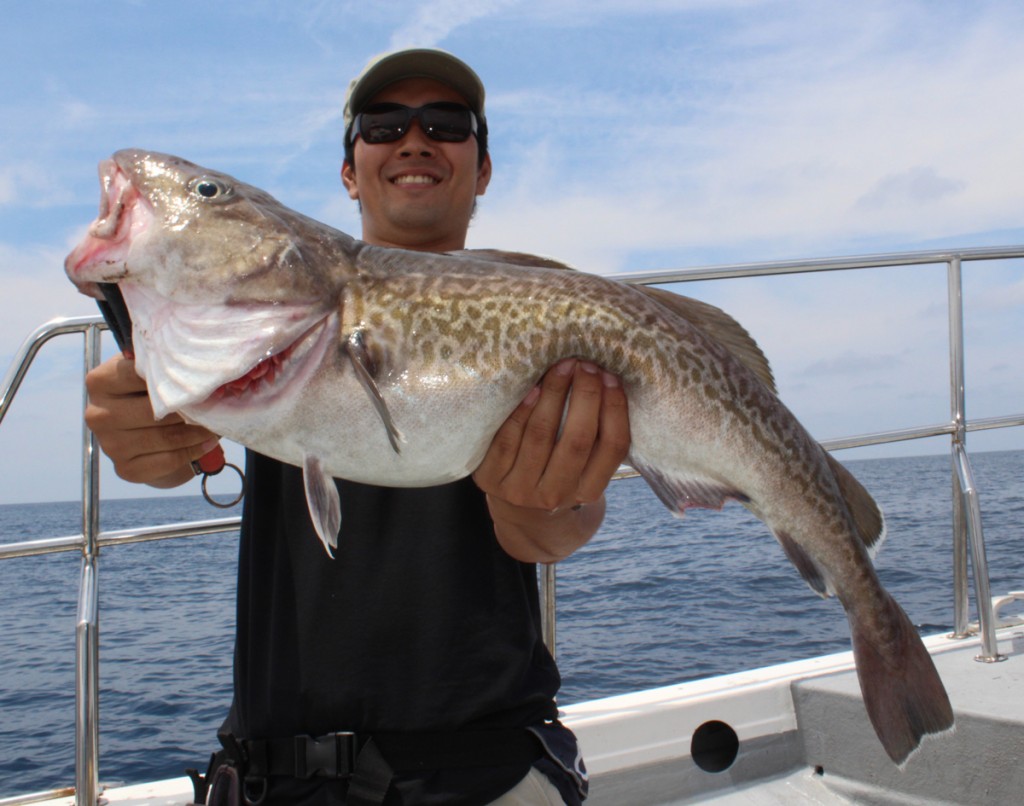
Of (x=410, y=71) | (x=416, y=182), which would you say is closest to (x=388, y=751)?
(x=416, y=182)

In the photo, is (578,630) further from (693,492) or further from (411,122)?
(693,492)

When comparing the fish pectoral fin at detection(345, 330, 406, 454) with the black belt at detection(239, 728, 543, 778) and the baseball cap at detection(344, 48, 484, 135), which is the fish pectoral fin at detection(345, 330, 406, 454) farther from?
the baseball cap at detection(344, 48, 484, 135)

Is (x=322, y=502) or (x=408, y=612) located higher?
(x=322, y=502)

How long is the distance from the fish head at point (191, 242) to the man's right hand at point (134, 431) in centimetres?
23

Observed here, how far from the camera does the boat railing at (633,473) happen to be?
279 centimetres

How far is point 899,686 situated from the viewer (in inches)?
91.8

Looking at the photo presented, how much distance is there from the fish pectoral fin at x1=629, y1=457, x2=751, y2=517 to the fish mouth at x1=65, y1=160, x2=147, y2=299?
1.41 m

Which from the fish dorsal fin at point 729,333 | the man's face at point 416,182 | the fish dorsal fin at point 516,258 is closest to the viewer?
the fish dorsal fin at point 516,258

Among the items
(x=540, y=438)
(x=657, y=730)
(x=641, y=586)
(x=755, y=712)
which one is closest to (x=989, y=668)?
(x=755, y=712)

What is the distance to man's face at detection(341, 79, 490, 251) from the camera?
3.12 meters

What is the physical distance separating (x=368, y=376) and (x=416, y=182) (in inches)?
52.7

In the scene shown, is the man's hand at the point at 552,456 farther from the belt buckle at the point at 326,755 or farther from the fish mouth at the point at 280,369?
the belt buckle at the point at 326,755

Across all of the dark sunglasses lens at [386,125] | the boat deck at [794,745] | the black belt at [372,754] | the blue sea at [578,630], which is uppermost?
the dark sunglasses lens at [386,125]

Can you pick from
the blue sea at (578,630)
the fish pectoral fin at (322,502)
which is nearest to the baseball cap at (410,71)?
the fish pectoral fin at (322,502)
